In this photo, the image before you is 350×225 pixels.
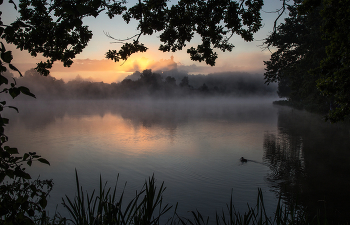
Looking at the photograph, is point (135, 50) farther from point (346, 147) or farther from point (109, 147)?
point (346, 147)

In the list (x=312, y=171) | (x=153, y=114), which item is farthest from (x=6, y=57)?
(x=153, y=114)

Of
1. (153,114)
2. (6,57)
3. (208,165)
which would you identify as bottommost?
(208,165)

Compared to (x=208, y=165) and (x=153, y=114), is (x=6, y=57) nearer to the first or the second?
(x=208, y=165)

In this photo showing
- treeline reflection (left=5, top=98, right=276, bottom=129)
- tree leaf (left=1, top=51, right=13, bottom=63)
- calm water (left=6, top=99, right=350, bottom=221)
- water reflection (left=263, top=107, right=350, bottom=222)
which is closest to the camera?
tree leaf (left=1, top=51, right=13, bottom=63)

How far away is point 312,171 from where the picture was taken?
1222 cm

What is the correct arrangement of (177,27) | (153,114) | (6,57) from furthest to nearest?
(153,114)
(177,27)
(6,57)

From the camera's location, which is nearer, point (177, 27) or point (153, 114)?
point (177, 27)

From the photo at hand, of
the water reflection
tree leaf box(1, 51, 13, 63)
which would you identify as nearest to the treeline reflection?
the water reflection

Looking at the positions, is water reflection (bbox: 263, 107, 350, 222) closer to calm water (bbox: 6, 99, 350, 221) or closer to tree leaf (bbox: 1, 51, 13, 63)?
calm water (bbox: 6, 99, 350, 221)

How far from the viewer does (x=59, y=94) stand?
134 metres

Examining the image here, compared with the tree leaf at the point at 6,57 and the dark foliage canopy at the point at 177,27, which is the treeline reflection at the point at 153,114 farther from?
the tree leaf at the point at 6,57

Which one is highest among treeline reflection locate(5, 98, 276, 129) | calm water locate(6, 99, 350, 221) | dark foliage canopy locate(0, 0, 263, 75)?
dark foliage canopy locate(0, 0, 263, 75)

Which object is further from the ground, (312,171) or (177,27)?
(177,27)

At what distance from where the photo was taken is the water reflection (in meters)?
8.57
